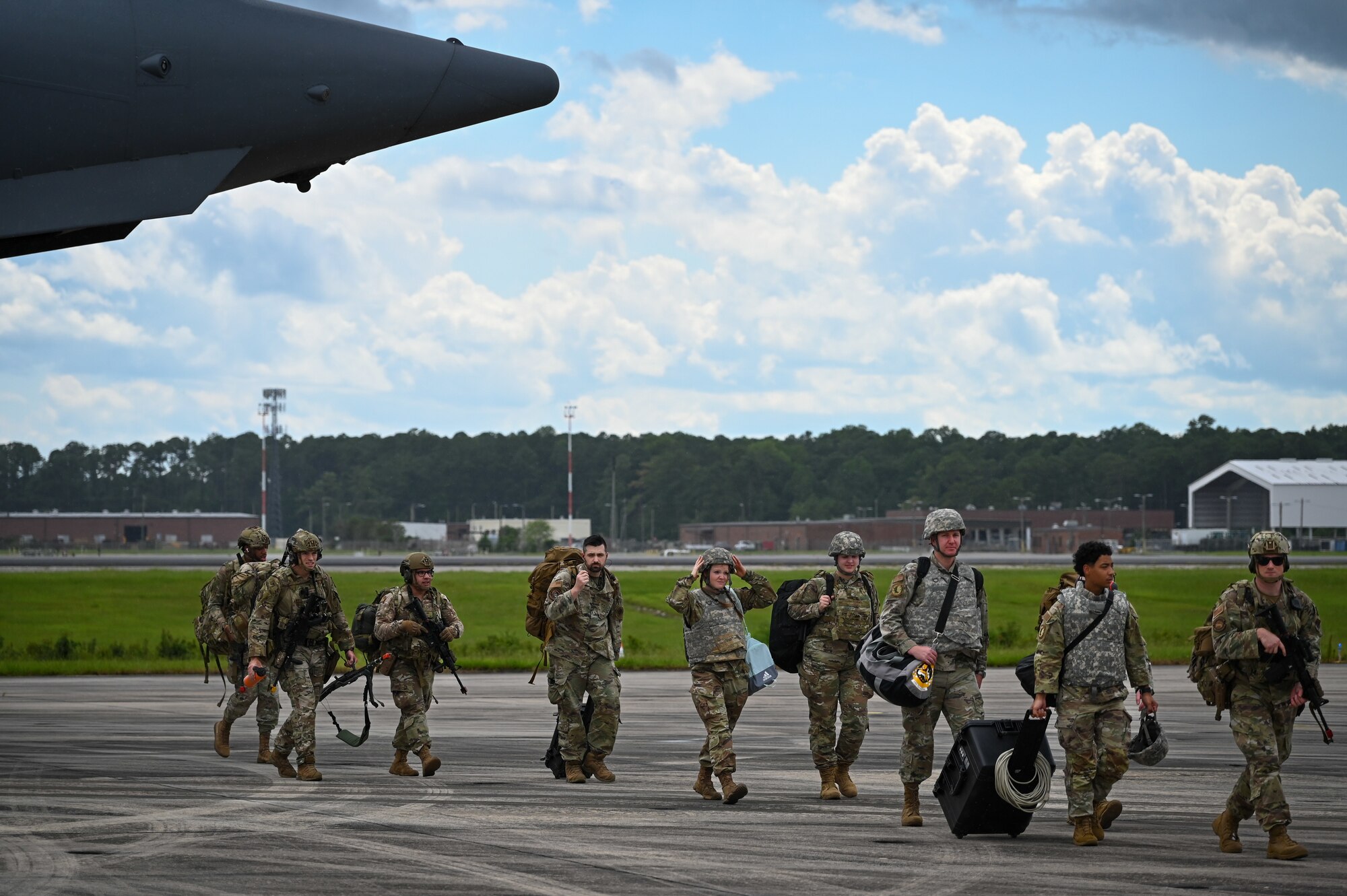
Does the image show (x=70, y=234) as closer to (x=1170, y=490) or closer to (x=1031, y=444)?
(x=1170, y=490)

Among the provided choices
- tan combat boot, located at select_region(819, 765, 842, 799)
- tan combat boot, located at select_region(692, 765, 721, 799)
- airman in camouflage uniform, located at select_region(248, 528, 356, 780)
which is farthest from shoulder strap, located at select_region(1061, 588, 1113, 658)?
airman in camouflage uniform, located at select_region(248, 528, 356, 780)

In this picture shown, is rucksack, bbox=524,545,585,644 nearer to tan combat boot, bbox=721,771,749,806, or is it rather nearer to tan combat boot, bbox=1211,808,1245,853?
tan combat boot, bbox=721,771,749,806

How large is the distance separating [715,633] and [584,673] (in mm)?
1451

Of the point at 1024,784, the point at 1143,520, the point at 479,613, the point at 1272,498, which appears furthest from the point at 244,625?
the point at 1143,520

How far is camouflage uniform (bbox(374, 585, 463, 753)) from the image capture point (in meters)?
13.6

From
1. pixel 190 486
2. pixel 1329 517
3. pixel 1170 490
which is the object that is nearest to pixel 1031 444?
pixel 1170 490

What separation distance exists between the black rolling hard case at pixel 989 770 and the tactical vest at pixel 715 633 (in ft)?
8.73

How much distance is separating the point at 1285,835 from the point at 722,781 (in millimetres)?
4352

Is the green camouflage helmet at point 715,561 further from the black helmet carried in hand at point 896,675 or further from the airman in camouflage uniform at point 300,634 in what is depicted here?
the airman in camouflage uniform at point 300,634

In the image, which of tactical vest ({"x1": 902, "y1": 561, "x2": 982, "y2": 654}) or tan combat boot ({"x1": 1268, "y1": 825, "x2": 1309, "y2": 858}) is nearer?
tan combat boot ({"x1": 1268, "y1": 825, "x2": 1309, "y2": 858})

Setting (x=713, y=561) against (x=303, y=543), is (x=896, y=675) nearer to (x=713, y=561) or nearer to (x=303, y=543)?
(x=713, y=561)

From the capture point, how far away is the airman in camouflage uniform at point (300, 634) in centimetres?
1352

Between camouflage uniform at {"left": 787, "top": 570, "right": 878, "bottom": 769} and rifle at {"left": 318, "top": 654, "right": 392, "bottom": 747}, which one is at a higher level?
camouflage uniform at {"left": 787, "top": 570, "right": 878, "bottom": 769}

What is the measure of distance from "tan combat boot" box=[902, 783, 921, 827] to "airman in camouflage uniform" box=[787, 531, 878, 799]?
4.59 feet
